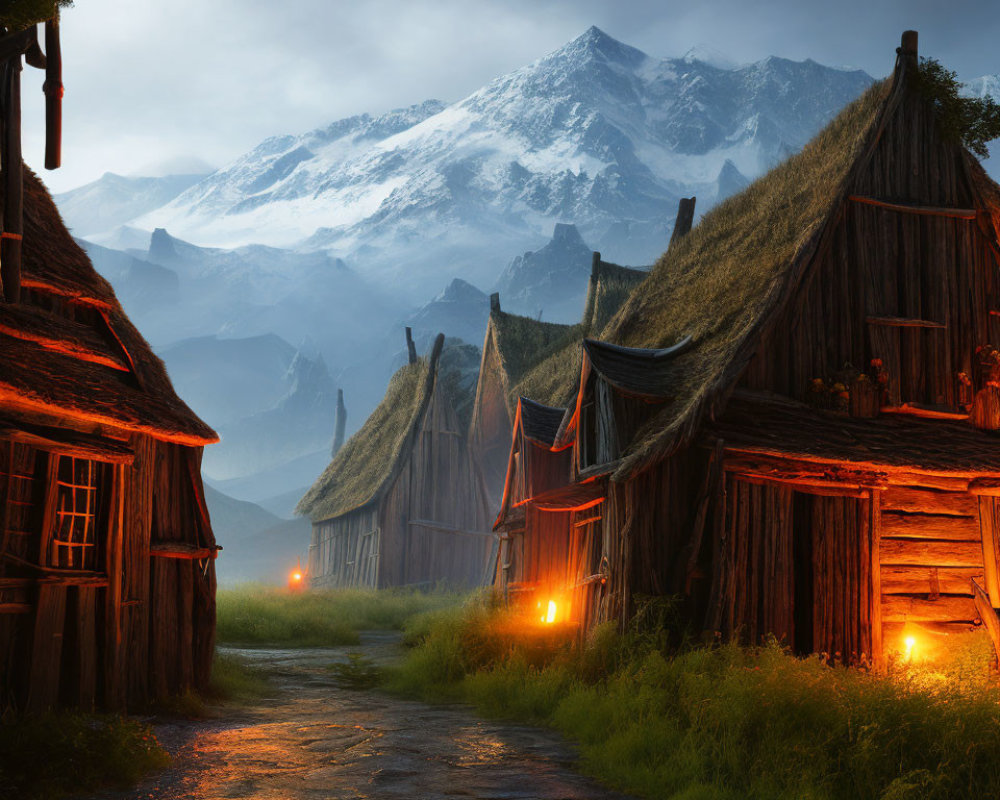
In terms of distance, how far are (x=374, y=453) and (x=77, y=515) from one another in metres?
21.8

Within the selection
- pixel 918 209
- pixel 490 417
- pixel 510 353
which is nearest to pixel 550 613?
pixel 918 209

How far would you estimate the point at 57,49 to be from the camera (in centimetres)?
966

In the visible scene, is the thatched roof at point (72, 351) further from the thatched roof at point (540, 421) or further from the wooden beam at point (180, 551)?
the thatched roof at point (540, 421)

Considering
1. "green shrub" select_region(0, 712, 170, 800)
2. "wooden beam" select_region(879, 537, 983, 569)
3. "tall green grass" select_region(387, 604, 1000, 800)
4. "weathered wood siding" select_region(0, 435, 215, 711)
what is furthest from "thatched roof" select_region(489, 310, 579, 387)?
"green shrub" select_region(0, 712, 170, 800)

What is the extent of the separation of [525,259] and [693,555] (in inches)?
6572

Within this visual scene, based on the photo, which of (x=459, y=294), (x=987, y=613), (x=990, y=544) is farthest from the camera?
(x=459, y=294)

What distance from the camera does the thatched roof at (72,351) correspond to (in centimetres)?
869

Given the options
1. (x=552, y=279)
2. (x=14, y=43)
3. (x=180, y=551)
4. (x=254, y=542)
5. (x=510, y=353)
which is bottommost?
(x=254, y=542)

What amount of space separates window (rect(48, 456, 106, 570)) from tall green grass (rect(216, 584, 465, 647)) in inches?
355

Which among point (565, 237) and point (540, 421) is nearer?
point (540, 421)

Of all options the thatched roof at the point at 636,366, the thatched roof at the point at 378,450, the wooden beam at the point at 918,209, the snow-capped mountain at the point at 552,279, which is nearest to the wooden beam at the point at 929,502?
the thatched roof at the point at 636,366

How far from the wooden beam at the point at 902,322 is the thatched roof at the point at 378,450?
1707 cm

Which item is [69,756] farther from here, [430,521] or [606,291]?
[430,521]

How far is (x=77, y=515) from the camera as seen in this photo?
940cm
